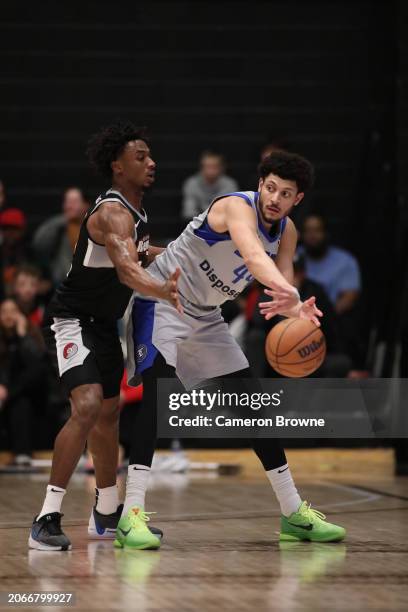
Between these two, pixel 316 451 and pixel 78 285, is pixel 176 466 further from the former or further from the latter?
pixel 78 285

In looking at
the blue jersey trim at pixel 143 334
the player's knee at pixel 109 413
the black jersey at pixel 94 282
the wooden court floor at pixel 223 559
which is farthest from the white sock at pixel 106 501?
the black jersey at pixel 94 282

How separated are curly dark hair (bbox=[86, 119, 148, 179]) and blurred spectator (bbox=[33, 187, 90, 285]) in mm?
5063

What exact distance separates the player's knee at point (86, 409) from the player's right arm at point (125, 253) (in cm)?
60

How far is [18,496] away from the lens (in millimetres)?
8141

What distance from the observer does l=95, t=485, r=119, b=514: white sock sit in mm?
6328

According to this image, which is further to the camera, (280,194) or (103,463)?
(103,463)

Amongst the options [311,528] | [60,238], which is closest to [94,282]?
[311,528]

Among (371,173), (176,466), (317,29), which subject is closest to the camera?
(176,466)

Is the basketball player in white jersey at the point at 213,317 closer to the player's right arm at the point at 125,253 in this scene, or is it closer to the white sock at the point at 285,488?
the white sock at the point at 285,488

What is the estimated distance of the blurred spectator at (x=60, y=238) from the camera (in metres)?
11.2

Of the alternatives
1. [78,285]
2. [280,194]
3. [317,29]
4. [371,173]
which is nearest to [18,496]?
[78,285]

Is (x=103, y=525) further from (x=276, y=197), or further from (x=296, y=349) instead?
(x=276, y=197)

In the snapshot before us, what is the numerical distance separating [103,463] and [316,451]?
455cm

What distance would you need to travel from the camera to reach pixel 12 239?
11.4 meters
